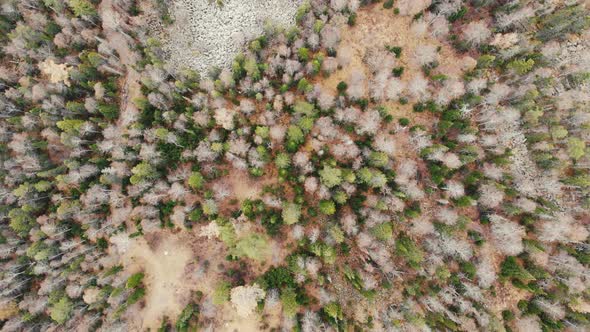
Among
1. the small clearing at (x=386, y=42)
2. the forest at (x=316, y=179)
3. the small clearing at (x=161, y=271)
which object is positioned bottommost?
the small clearing at (x=161, y=271)

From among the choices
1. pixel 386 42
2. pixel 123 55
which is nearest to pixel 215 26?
pixel 123 55

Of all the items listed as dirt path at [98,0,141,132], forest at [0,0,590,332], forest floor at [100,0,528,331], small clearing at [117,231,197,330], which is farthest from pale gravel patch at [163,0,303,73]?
small clearing at [117,231,197,330]

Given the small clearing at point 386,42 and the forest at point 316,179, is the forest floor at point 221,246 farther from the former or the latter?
the forest at point 316,179

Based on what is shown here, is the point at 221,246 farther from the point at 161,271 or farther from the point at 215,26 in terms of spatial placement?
the point at 215,26

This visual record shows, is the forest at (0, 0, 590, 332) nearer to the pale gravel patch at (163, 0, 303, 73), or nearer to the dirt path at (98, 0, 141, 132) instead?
the dirt path at (98, 0, 141, 132)

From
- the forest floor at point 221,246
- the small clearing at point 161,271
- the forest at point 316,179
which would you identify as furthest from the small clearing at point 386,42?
the small clearing at point 161,271

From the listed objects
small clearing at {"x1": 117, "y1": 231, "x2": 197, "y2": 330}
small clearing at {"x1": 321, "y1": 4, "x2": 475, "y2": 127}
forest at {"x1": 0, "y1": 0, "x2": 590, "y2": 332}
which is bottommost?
small clearing at {"x1": 117, "y1": 231, "x2": 197, "y2": 330}

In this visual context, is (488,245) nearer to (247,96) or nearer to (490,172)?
(490,172)
